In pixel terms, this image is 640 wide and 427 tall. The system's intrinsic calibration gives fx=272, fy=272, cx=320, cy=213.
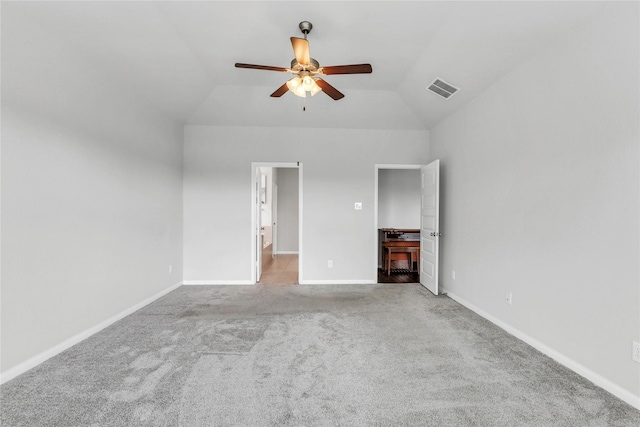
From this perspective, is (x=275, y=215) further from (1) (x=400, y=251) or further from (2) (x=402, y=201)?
(1) (x=400, y=251)

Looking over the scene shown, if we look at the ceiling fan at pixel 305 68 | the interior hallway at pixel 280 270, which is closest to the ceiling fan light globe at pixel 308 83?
the ceiling fan at pixel 305 68

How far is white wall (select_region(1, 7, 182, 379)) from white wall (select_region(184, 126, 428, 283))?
945 mm

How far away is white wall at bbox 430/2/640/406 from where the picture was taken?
1757 mm

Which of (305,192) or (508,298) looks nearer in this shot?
(508,298)

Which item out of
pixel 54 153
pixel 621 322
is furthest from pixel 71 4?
pixel 621 322

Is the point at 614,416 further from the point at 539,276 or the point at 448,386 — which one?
the point at 539,276

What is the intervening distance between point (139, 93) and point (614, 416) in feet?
16.4

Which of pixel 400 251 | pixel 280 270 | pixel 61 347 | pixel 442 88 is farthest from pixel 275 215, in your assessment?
pixel 61 347

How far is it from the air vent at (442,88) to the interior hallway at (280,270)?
3.51 meters

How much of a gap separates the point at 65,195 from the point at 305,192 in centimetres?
295

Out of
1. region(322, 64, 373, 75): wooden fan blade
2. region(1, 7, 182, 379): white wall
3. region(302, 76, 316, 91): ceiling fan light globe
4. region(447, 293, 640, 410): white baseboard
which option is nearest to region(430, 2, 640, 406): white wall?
region(447, 293, 640, 410): white baseboard

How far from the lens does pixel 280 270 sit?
562cm

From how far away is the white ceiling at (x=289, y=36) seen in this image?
2.14 meters

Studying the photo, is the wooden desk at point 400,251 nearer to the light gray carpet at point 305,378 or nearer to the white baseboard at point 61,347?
the light gray carpet at point 305,378
